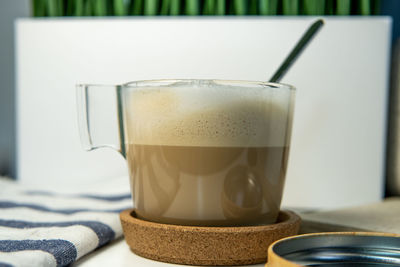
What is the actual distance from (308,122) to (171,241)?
482 millimetres

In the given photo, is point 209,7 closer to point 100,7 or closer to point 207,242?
point 100,7

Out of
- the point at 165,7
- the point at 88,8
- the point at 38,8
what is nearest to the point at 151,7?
the point at 165,7

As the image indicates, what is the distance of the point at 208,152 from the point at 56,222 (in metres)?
0.25

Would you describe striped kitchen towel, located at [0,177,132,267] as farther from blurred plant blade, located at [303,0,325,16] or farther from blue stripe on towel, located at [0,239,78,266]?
blurred plant blade, located at [303,0,325,16]

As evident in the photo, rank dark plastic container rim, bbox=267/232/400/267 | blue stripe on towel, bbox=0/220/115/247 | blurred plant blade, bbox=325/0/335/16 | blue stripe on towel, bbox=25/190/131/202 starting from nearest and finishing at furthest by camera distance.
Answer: dark plastic container rim, bbox=267/232/400/267 → blue stripe on towel, bbox=0/220/115/247 → blue stripe on towel, bbox=25/190/131/202 → blurred plant blade, bbox=325/0/335/16

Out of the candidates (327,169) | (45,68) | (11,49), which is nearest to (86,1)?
(45,68)

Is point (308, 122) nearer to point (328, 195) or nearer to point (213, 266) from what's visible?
point (328, 195)

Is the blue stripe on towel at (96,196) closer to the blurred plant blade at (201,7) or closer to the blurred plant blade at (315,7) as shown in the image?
the blurred plant blade at (201,7)

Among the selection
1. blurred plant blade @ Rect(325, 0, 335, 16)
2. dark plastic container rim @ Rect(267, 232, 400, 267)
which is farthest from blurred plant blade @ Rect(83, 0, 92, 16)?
dark plastic container rim @ Rect(267, 232, 400, 267)

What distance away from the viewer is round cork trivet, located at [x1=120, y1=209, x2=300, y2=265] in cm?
45

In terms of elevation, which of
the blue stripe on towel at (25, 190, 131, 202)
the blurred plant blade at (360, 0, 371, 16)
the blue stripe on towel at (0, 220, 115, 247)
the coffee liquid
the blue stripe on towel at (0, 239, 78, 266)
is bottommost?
the blue stripe on towel at (25, 190, 131, 202)

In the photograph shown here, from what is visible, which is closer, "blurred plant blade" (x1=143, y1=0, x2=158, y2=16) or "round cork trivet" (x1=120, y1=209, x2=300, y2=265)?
"round cork trivet" (x1=120, y1=209, x2=300, y2=265)

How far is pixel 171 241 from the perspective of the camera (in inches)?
18.1

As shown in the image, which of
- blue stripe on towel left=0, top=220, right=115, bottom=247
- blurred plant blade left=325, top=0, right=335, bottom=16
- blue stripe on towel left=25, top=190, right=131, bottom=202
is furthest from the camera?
blurred plant blade left=325, top=0, right=335, bottom=16
